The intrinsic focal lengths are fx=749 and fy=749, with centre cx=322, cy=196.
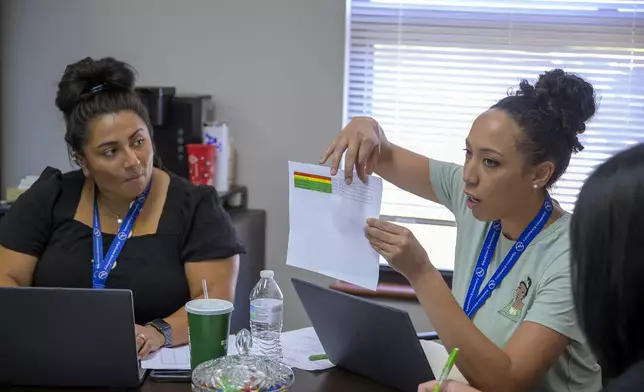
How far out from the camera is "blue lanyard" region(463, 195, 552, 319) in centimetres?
173

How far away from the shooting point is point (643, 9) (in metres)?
2.92

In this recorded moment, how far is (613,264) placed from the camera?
92 centimetres

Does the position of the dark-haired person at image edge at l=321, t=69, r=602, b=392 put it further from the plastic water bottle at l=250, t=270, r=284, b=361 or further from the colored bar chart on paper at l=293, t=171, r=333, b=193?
the plastic water bottle at l=250, t=270, r=284, b=361

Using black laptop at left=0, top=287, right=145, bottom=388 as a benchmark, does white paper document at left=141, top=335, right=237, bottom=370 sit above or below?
below

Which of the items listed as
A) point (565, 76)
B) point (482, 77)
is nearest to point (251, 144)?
point (482, 77)

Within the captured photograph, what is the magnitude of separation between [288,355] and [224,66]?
5.56 ft

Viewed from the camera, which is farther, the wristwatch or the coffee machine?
the coffee machine

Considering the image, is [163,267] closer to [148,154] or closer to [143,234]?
[143,234]

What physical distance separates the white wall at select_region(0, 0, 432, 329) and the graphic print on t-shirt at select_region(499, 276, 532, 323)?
1481 mm

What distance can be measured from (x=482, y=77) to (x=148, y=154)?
1.50 m

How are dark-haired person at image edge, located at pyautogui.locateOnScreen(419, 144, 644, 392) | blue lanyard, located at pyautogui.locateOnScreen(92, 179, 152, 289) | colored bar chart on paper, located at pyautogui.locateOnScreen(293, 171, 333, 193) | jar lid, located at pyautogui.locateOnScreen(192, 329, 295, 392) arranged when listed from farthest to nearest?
blue lanyard, located at pyautogui.locateOnScreen(92, 179, 152, 289) < colored bar chart on paper, located at pyautogui.locateOnScreen(293, 171, 333, 193) < jar lid, located at pyautogui.locateOnScreen(192, 329, 295, 392) < dark-haired person at image edge, located at pyautogui.locateOnScreen(419, 144, 644, 392)

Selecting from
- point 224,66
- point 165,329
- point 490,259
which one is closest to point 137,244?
point 165,329

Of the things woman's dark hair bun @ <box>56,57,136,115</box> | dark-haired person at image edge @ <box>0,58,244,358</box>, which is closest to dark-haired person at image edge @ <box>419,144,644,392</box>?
dark-haired person at image edge @ <box>0,58,244,358</box>

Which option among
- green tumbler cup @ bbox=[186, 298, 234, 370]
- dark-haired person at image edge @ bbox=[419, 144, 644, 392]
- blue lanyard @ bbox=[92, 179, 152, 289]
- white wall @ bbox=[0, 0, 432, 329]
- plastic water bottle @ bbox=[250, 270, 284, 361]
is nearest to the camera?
dark-haired person at image edge @ bbox=[419, 144, 644, 392]
